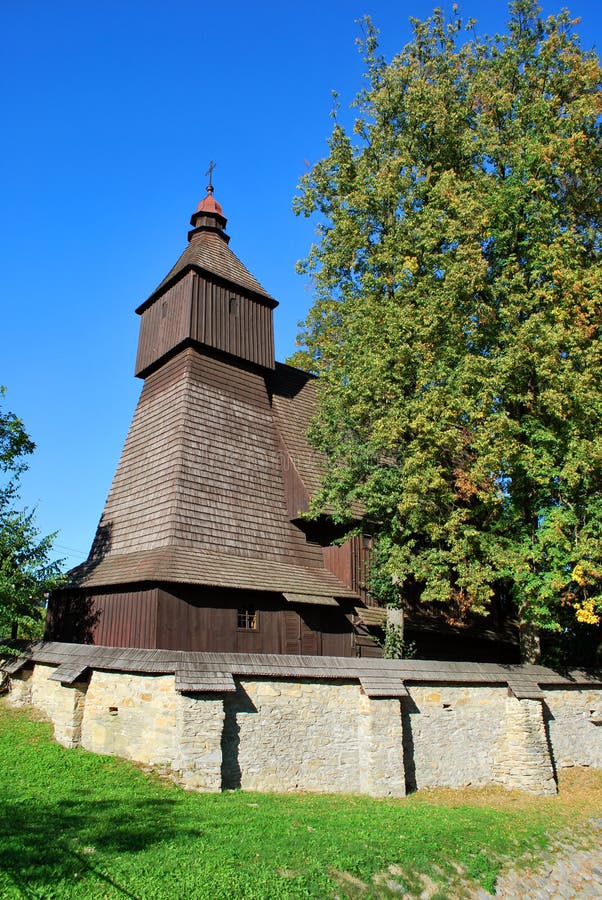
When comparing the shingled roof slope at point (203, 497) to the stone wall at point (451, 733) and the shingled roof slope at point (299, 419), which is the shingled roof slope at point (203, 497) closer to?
the shingled roof slope at point (299, 419)

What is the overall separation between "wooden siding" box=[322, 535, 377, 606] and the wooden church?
4 centimetres

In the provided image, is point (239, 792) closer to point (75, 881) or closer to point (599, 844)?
point (75, 881)

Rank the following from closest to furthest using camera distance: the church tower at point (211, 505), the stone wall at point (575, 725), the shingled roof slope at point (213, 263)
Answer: the church tower at point (211, 505), the stone wall at point (575, 725), the shingled roof slope at point (213, 263)

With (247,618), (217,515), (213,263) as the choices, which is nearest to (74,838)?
(247,618)

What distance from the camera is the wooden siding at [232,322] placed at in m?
→ 18.0

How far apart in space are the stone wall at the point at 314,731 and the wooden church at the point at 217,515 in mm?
1763

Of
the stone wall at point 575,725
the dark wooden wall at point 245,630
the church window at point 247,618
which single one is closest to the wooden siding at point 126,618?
the dark wooden wall at point 245,630

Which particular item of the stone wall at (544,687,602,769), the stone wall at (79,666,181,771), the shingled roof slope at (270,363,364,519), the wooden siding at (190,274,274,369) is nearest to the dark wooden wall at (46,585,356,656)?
the stone wall at (79,666,181,771)

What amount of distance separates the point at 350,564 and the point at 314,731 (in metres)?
5.75

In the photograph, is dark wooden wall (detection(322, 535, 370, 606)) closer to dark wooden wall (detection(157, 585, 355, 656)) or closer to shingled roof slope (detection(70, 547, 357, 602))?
shingled roof slope (detection(70, 547, 357, 602))

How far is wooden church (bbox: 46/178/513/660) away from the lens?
46.2 ft

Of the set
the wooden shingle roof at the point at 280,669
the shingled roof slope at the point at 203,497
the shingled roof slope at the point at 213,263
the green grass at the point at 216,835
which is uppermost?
the shingled roof slope at the point at 213,263

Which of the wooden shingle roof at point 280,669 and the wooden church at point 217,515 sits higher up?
the wooden church at point 217,515

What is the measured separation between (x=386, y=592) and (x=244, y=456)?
542 cm
